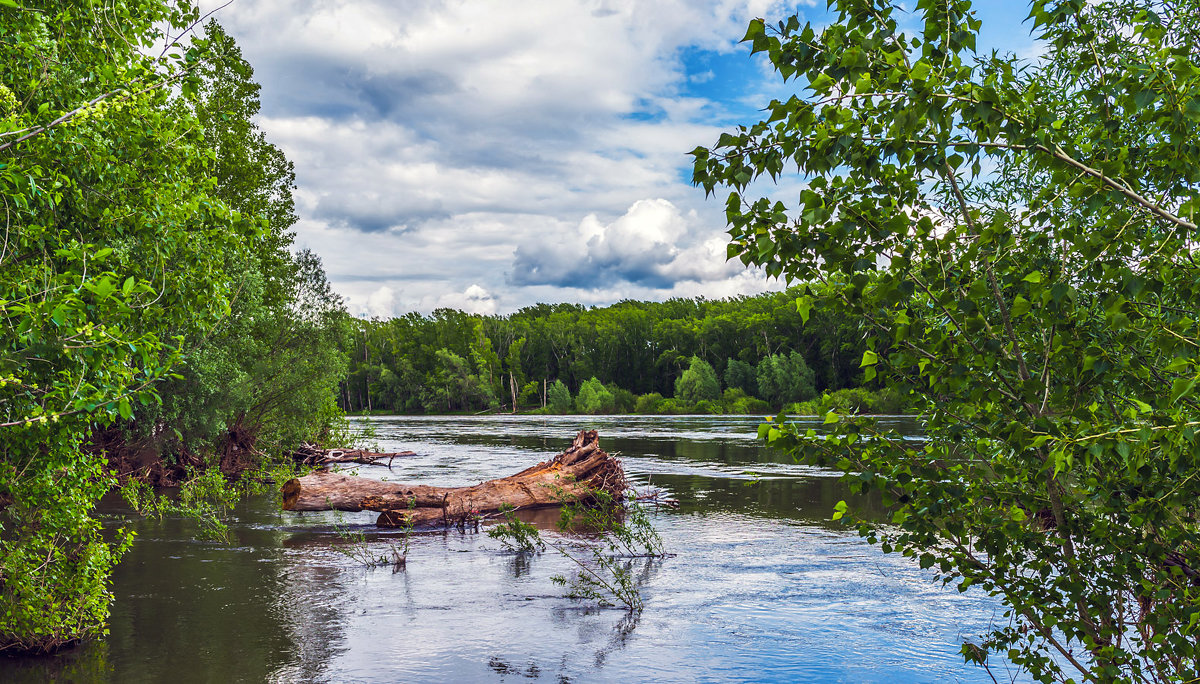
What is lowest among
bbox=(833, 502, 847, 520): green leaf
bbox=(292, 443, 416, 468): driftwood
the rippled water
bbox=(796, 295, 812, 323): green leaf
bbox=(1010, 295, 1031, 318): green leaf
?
the rippled water

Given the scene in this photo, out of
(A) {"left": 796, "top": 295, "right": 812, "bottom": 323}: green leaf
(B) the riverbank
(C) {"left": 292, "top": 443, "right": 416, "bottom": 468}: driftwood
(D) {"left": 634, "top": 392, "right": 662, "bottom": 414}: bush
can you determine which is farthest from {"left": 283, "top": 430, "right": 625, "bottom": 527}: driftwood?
(D) {"left": 634, "top": 392, "right": 662, "bottom": 414}: bush

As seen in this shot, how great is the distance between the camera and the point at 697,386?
3841 inches

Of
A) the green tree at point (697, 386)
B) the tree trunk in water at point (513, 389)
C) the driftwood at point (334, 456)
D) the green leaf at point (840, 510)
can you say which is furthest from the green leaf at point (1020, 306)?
the tree trunk in water at point (513, 389)

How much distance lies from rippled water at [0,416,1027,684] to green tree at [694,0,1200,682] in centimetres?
168

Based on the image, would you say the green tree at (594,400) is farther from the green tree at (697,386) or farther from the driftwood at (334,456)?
the driftwood at (334,456)

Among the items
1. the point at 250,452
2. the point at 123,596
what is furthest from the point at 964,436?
the point at 250,452

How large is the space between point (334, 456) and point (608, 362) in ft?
312

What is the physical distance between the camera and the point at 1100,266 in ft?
11.5

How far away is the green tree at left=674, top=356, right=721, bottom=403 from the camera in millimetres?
97188

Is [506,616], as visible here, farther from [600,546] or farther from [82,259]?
[82,259]

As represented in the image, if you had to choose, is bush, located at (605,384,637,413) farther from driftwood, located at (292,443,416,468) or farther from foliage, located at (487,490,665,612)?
foliage, located at (487,490,665,612)

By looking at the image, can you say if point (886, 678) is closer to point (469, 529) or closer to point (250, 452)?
point (469, 529)

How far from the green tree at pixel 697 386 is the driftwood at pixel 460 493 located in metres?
78.7

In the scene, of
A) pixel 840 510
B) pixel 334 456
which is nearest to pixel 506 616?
pixel 840 510
